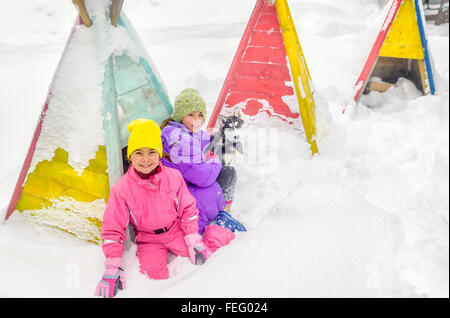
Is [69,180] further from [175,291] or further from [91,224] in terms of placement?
[175,291]

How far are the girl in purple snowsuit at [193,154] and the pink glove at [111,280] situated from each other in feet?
1.71

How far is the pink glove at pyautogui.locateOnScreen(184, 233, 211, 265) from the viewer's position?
1.65m

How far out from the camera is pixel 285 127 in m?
2.48

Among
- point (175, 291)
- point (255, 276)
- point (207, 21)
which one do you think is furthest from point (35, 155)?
point (207, 21)

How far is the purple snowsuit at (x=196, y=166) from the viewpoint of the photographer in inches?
70.3

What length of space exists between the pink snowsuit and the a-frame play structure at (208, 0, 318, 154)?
1.01 meters

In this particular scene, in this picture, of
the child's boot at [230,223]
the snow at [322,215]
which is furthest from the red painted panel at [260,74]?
the child's boot at [230,223]

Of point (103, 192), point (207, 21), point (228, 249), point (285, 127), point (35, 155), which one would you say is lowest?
point (228, 249)

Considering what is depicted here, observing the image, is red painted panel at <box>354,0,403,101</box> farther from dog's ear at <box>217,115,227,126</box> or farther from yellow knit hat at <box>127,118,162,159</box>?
yellow knit hat at <box>127,118,162,159</box>

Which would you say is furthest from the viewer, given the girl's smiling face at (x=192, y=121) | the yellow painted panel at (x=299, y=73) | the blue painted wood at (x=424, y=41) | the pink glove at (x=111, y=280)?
the blue painted wood at (x=424, y=41)

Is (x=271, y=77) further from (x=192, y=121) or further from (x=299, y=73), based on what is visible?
(x=192, y=121)

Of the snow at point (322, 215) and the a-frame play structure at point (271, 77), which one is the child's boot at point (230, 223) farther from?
the a-frame play structure at point (271, 77)

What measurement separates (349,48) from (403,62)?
4.59ft

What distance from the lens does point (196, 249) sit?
65.4 inches
